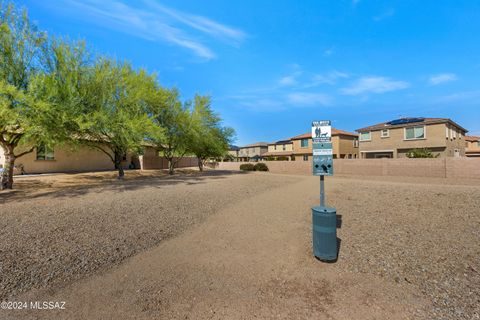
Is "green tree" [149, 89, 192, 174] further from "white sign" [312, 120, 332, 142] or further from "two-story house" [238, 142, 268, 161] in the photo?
"two-story house" [238, 142, 268, 161]

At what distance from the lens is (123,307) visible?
2.96 meters

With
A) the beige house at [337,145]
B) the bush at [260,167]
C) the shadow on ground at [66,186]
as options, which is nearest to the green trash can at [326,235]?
the shadow on ground at [66,186]

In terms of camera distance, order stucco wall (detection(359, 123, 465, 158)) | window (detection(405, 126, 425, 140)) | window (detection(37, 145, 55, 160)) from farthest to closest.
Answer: window (detection(405, 126, 425, 140))
stucco wall (detection(359, 123, 465, 158))
window (detection(37, 145, 55, 160))

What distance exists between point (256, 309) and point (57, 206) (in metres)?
7.68

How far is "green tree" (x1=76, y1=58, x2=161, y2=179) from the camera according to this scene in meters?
12.1

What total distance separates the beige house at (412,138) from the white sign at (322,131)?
1125 inches

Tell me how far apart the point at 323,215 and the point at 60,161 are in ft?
79.5

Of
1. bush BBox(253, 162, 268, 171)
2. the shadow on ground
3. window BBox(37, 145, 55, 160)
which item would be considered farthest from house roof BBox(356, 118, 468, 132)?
window BBox(37, 145, 55, 160)

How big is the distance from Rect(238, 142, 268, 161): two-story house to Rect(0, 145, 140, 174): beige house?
43.8 m

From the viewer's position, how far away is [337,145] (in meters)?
36.1

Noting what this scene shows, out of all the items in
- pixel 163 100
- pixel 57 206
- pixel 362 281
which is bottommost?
pixel 362 281

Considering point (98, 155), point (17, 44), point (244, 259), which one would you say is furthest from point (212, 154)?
point (244, 259)

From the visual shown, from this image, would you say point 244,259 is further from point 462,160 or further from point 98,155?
point 98,155

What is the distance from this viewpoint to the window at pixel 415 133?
86.3 feet
